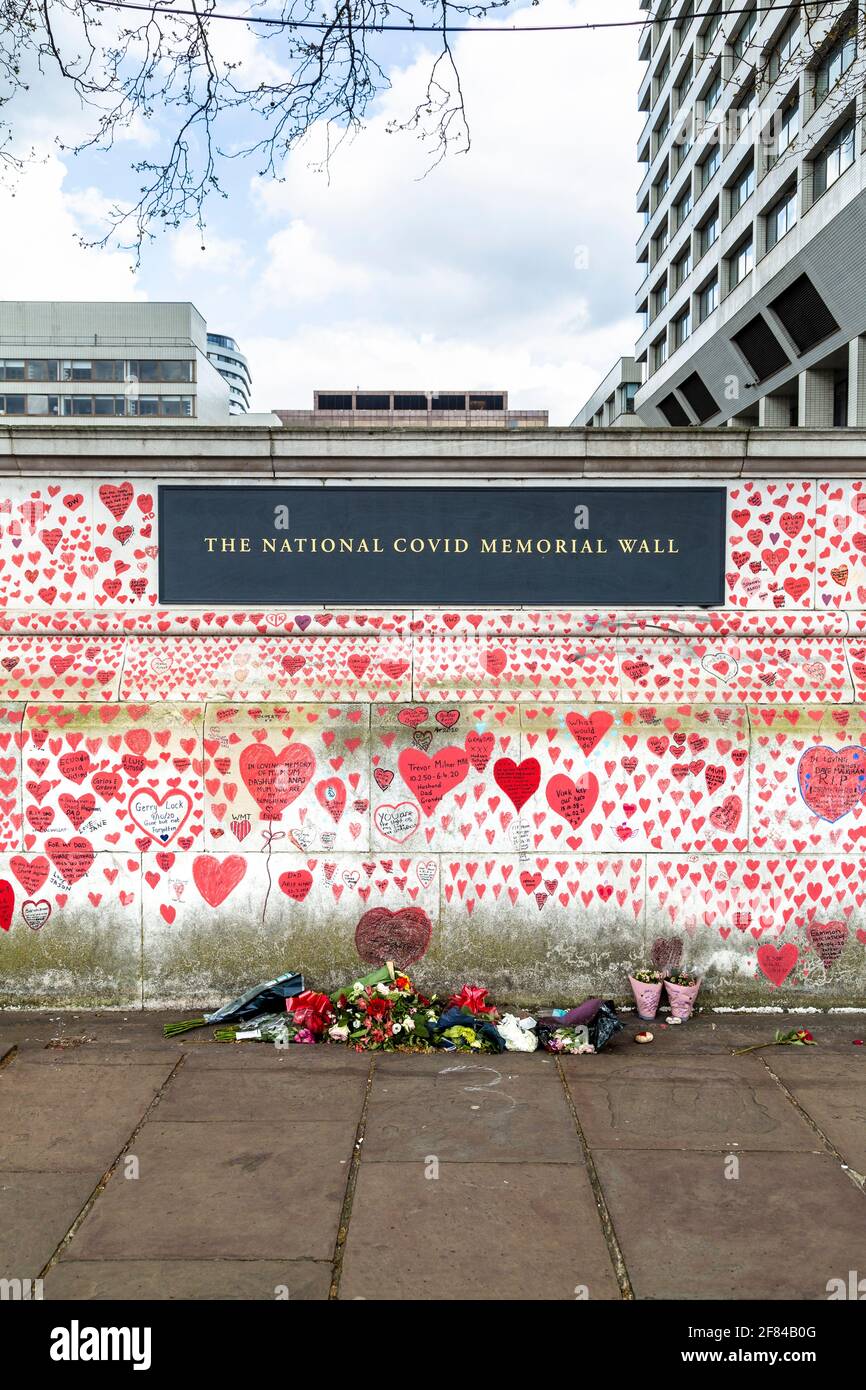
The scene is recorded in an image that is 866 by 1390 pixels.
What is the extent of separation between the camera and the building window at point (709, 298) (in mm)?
36188

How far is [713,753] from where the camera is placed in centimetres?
587

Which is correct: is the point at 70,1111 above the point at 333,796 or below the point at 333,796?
below

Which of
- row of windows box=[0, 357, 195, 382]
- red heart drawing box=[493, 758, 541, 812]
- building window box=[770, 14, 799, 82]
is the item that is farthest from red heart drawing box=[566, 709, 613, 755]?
row of windows box=[0, 357, 195, 382]

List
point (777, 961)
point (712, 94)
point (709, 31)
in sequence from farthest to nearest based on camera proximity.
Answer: point (712, 94) → point (709, 31) → point (777, 961)

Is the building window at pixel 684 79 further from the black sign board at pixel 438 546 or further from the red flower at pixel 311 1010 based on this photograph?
the red flower at pixel 311 1010

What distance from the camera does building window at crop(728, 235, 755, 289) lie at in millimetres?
32312

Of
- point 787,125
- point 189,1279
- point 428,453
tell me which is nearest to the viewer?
point 189,1279

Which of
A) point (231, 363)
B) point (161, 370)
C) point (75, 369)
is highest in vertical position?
point (231, 363)

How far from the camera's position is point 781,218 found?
2966cm

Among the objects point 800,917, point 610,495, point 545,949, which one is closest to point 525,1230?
point 545,949

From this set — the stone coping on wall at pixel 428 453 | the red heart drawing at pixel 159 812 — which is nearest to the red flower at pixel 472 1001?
the red heart drawing at pixel 159 812

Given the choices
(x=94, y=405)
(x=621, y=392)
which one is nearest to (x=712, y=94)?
(x=621, y=392)

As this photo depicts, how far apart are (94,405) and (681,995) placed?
62.1 m

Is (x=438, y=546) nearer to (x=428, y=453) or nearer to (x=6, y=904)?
(x=428, y=453)
